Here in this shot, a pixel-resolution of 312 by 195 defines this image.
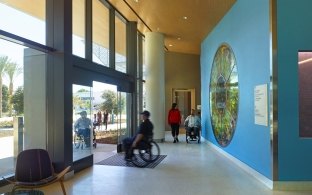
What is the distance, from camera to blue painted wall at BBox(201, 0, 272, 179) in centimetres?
571

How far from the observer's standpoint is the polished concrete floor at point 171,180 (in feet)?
16.8

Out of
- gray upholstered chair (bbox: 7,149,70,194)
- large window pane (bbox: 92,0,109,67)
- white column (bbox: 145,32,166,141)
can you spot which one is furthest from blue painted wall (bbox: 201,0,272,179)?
white column (bbox: 145,32,166,141)

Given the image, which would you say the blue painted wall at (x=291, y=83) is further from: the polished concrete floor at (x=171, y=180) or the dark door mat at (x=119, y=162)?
the dark door mat at (x=119, y=162)

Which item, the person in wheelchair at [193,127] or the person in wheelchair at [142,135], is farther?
the person in wheelchair at [193,127]

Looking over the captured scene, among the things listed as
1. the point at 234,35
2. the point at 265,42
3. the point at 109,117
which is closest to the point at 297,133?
the point at 265,42

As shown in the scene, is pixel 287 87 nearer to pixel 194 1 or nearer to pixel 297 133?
pixel 297 133

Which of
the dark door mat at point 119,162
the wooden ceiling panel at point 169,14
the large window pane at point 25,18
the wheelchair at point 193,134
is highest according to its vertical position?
the wooden ceiling panel at point 169,14

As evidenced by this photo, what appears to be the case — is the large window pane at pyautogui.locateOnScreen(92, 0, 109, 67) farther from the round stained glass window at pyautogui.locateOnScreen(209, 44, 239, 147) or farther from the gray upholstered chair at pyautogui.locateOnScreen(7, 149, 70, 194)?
the gray upholstered chair at pyautogui.locateOnScreen(7, 149, 70, 194)

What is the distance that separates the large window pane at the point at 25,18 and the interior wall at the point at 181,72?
1173 centimetres

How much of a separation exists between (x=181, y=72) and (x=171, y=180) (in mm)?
11946

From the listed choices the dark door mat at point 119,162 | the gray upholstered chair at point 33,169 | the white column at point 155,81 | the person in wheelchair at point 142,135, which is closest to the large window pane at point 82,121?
the dark door mat at point 119,162

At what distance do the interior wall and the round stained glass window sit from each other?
259 inches

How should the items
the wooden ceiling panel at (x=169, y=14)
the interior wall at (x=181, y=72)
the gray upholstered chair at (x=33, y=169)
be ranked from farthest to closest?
the interior wall at (x=181, y=72), the wooden ceiling panel at (x=169, y=14), the gray upholstered chair at (x=33, y=169)

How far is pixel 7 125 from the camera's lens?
204 inches
